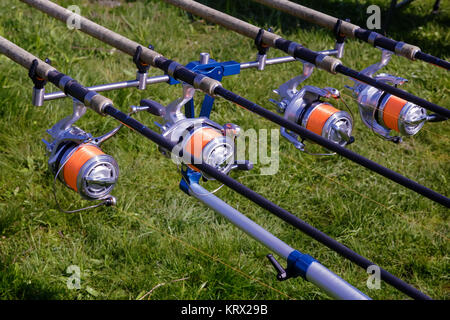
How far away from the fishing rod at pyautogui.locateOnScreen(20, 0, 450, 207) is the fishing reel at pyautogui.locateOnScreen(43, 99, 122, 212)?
35 centimetres

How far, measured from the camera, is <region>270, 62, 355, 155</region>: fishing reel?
8.91 feet

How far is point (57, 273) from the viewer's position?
3.12 metres

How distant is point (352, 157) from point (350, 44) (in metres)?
3.91

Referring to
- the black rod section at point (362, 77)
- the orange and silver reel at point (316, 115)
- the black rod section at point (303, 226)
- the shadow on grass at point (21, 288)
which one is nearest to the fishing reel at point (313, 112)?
the orange and silver reel at point (316, 115)

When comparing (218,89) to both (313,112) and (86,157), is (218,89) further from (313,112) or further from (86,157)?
(313,112)

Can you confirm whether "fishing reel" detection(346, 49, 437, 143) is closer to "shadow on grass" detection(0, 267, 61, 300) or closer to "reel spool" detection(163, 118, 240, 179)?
"reel spool" detection(163, 118, 240, 179)

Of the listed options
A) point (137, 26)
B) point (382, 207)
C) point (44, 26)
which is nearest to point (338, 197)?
point (382, 207)

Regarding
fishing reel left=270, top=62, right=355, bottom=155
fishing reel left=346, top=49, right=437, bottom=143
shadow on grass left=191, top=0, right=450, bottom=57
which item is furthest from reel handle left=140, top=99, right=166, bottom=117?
shadow on grass left=191, top=0, right=450, bottom=57

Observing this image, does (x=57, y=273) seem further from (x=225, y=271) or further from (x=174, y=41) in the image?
(x=174, y=41)

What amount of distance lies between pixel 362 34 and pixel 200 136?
108 cm

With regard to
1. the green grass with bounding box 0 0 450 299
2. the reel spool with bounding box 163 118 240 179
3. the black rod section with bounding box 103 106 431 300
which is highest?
the black rod section with bounding box 103 106 431 300

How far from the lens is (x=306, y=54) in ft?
8.71

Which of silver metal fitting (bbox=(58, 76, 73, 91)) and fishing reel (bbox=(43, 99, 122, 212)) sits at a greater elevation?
silver metal fitting (bbox=(58, 76, 73, 91))

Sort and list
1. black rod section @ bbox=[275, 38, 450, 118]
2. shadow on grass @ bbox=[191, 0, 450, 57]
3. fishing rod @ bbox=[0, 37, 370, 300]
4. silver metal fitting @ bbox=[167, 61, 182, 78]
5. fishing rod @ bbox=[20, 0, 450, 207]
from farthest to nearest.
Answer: shadow on grass @ bbox=[191, 0, 450, 57] < silver metal fitting @ bbox=[167, 61, 182, 78] < black rod section @ bbox=[275, 38, 450, 118] < fishing rod @ bbox=[0, 37, 370, 300] < fishing rod @ bbox=[20, 0, 450, 207]
